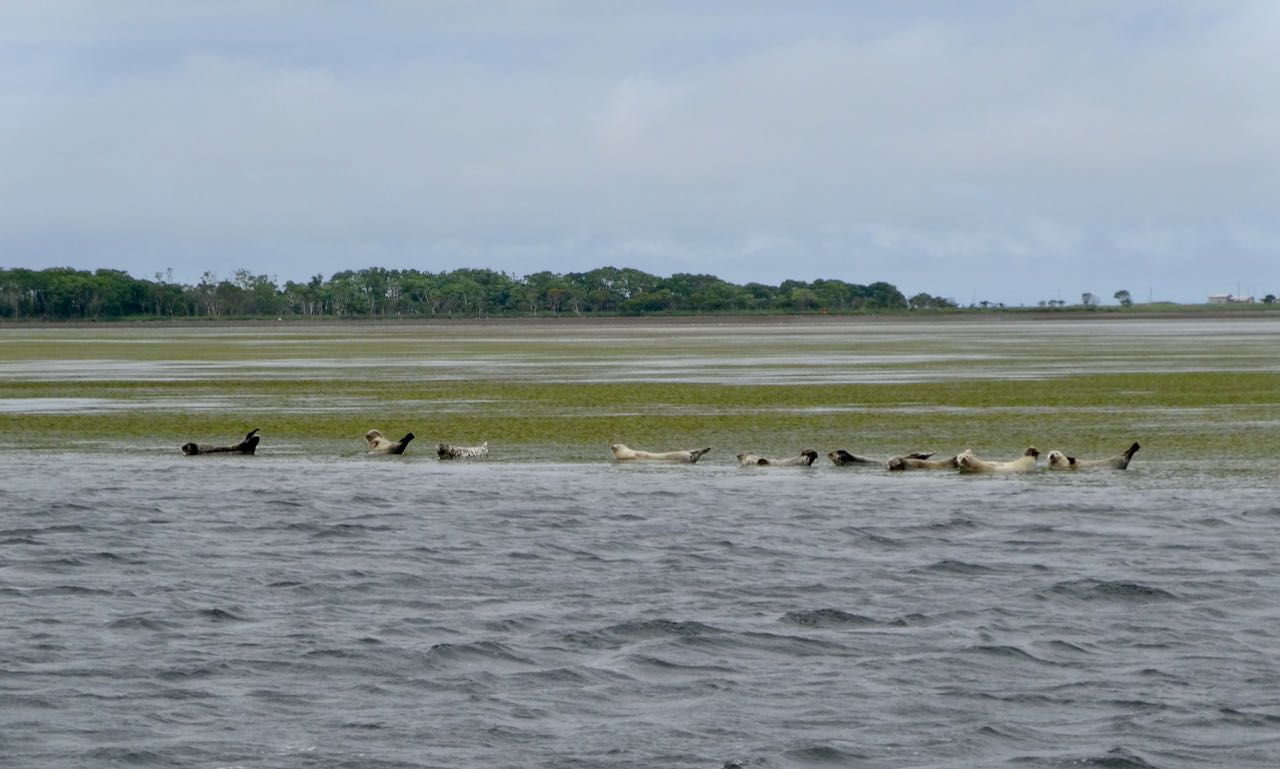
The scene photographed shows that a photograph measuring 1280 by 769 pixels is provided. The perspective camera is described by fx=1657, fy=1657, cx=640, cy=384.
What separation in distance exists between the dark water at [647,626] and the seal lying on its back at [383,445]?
4.37m

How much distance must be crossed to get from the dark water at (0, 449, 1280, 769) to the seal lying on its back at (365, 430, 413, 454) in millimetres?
4374

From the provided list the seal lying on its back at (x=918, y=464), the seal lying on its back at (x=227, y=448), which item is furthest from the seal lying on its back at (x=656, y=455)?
the seal lying on its back at (x=227, y=448)

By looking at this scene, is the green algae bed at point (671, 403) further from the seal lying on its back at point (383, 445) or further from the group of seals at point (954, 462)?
the group of seals at point (954, 462)

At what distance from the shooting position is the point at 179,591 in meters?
14.9

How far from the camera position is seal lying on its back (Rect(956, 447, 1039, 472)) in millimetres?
22438

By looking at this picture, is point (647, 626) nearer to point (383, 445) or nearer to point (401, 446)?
point (401, 446)

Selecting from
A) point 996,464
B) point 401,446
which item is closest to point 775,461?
point 996,464

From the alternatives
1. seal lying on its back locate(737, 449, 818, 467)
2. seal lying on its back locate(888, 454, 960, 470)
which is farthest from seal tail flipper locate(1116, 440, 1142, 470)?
seal lying on its back locate(737, 449, 818, 467)

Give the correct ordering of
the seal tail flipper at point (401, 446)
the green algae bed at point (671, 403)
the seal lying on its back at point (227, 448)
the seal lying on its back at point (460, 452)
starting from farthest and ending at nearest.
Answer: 1. the green algae bed at point (671, 403)
2. the seal lying on its back at point (227, 448)
3. the seal tail flipper at point (401, 446)
4. the seal lying on its back at point (460, 452)

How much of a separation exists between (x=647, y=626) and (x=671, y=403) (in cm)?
2273

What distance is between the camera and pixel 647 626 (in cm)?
1320

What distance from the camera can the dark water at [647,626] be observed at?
10.3 meters

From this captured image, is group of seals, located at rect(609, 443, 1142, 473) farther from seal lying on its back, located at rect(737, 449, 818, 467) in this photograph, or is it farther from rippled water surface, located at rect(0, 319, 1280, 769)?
rippled water surface, located at rect(0, 319, 1280, 769)

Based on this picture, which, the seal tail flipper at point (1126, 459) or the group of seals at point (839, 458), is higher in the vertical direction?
the seal tail flipper at point (1126, 459)
